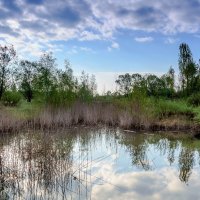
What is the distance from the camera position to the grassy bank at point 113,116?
41.8 ft

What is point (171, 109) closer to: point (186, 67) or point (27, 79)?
point (186, 67)

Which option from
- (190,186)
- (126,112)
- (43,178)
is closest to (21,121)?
(126,112)

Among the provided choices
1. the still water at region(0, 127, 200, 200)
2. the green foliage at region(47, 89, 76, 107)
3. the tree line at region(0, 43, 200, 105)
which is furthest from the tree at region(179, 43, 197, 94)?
the still water at region(0, 127, 200, 200)

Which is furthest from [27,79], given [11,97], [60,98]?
[60,98]

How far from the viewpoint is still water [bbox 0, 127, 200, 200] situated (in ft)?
17.1

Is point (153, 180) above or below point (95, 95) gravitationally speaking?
below

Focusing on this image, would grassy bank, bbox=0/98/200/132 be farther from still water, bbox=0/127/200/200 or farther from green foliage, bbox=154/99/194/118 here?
still water, bbox=0/127/200/200

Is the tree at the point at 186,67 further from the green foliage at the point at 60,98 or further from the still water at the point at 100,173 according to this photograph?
the still water at the point at 100,173

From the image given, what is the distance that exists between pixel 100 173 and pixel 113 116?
7649 millimetres

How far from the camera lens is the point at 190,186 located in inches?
232

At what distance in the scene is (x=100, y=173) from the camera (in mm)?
6414

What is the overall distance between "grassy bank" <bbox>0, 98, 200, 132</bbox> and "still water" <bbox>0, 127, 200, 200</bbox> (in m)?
3.50

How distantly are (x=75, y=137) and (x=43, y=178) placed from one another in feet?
17.2

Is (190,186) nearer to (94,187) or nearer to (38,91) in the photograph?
(94,187)
